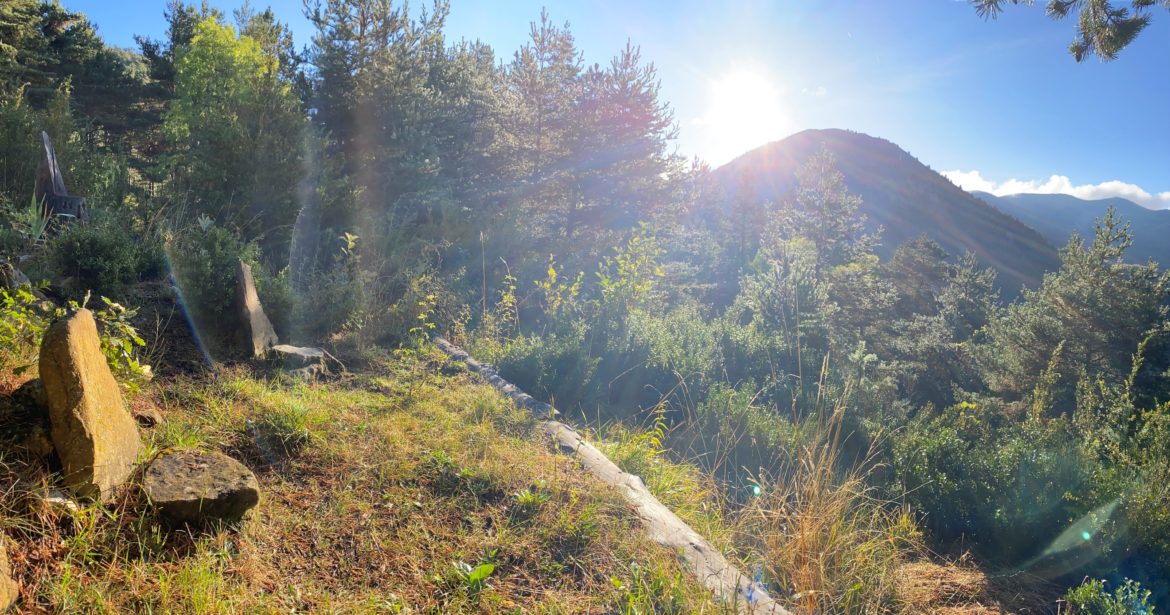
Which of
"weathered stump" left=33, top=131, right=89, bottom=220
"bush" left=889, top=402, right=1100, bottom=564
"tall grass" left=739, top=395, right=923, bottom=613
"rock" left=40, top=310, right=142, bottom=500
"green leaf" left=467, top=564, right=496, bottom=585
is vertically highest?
"weathered stump" left=33, top=131, right=89, bottom=220

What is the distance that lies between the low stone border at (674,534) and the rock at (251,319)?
2004mm

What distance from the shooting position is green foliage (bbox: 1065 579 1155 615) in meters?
2.53

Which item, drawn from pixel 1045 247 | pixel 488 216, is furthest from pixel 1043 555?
pixel 1045 247

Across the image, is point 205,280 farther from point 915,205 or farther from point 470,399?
point 915,205

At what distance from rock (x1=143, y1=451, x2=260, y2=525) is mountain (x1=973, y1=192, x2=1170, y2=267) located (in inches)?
3773

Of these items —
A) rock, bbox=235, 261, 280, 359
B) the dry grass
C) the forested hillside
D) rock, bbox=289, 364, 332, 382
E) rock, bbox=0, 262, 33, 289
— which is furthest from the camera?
rock, bbox=235, 261, 280, 359

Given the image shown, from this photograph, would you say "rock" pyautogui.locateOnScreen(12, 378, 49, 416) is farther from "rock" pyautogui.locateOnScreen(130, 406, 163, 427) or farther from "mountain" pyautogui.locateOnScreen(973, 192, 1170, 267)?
"mountain" pyautogui.locateOnScreen(973, 192, 1170, 267)

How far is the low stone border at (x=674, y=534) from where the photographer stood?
2.28m

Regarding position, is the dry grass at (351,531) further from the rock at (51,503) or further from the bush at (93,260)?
the bush at (93,260)

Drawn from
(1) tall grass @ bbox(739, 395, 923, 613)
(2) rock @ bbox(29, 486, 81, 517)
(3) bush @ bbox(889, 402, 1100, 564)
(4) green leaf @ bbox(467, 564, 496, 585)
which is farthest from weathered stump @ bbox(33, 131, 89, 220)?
(3) bush @ bbox(889, 402, 1100, 564)

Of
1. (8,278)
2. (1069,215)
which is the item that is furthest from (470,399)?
(1069,215)

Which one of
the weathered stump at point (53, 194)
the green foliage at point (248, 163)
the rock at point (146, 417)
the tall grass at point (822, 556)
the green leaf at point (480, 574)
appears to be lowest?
the tall grass at point (822, 556)

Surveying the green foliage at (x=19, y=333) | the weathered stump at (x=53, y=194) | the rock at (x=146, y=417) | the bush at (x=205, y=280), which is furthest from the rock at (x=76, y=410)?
the weathered stump at (x=53, y=194)

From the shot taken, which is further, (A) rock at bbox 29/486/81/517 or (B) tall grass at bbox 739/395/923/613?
(B) tall grass at bbox 739/395/923/613
